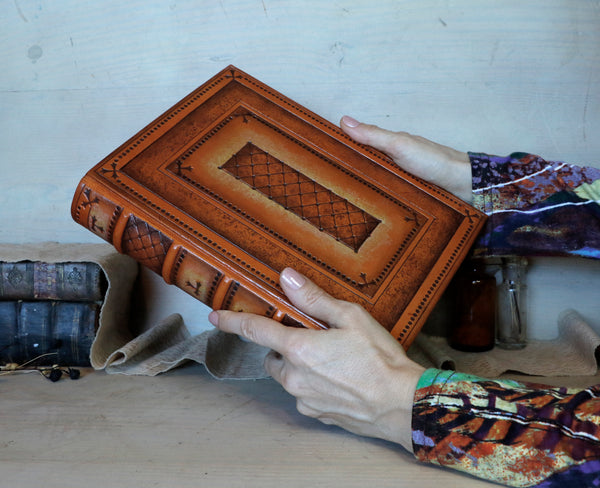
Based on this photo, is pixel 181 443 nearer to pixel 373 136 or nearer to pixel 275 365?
pixel 275 365

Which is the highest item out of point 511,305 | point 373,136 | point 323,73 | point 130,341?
point 323,73

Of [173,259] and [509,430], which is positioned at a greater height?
[173,259]

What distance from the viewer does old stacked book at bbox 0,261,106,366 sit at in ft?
3.65

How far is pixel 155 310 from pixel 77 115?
0.51 meters

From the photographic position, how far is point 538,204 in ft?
3.48

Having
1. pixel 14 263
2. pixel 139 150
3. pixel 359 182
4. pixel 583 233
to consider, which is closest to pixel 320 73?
pixel 359 182

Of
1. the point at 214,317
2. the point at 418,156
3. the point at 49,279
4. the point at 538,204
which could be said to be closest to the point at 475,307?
the point at 538,204

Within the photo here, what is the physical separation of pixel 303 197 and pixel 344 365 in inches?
12.1

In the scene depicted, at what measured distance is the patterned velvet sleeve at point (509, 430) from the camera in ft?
2.05

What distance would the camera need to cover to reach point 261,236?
851 millimetres

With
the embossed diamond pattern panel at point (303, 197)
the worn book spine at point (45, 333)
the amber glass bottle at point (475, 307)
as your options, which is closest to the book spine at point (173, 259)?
the embossed diamond pattern panel at point (303, 197)

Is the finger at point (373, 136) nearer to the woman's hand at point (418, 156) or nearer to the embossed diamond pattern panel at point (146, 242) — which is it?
the woman's hand at point (418, 156)

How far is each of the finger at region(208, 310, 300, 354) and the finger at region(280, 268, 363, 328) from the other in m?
0.04

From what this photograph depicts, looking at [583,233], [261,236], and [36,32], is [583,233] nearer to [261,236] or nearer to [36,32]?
[261,236]
